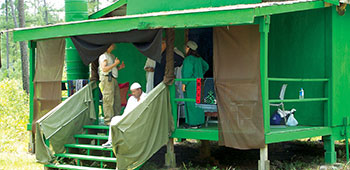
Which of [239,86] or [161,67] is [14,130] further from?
[239,86]

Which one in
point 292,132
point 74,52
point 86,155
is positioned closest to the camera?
point 292,132

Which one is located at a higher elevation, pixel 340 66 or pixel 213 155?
pixel 340 66

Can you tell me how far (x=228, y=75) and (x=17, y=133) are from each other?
7.62 m

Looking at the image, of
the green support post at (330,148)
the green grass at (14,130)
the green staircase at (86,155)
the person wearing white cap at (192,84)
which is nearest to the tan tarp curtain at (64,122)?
the green staircase at (86,155)

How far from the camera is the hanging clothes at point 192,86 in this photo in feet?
31.0

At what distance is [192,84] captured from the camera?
9.62 metres

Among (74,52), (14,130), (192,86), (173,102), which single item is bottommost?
(14,130)

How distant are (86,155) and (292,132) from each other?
3782 millimetres

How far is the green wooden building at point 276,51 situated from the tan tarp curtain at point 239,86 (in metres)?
0.02

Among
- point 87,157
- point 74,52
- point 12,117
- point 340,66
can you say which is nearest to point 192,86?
point 87,157

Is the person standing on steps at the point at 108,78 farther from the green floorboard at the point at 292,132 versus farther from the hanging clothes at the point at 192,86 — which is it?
the green floorboard at the point at 292,132

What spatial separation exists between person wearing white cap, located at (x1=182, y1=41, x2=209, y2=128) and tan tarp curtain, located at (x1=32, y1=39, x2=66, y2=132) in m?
3.12

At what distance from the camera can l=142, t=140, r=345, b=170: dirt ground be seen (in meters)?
9.85

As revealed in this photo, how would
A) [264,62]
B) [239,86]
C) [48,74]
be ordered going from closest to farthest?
1. [264,62]
2. [239,86]
3. [48,74]
